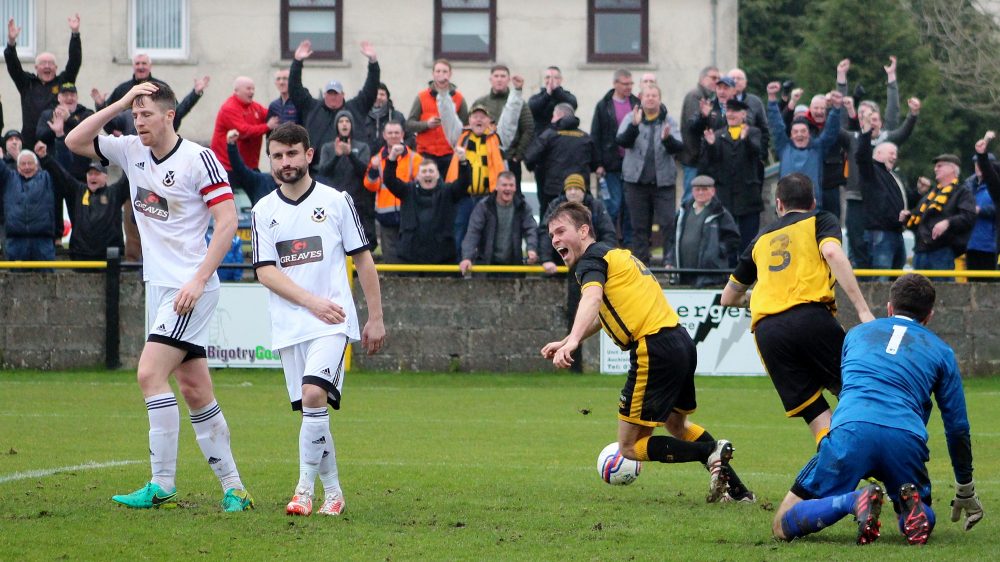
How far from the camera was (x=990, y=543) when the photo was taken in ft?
24.3

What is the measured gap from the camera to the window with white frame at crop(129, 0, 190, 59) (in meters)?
32.7

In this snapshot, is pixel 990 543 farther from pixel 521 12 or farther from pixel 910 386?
pixel 521 12

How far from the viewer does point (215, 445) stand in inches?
336

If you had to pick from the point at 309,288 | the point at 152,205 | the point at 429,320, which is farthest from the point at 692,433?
the point at 429,320

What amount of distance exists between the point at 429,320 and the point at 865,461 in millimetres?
11307

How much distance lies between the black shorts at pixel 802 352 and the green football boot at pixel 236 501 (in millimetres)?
3262

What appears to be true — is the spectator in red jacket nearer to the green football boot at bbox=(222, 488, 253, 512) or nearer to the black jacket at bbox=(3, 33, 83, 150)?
the black jacket at bbox=(3, 33, 83, 150)

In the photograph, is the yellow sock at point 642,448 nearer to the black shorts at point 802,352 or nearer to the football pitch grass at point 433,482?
the football pitch grass at point 433,482

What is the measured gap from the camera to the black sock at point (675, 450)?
351 inches

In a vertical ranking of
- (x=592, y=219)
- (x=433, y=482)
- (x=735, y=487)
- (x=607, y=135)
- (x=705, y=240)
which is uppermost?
(x=607, y=135)

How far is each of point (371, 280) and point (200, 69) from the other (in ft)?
82.5

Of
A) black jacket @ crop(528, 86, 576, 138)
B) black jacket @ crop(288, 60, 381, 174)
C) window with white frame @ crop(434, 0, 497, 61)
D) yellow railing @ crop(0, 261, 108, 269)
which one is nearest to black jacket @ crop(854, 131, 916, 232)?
black jacket @ crop(528, 86, 576, 138)

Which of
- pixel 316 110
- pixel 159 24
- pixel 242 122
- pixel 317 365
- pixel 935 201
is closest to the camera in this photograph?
pixel 317 365

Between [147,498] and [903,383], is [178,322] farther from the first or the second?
[903,383]
